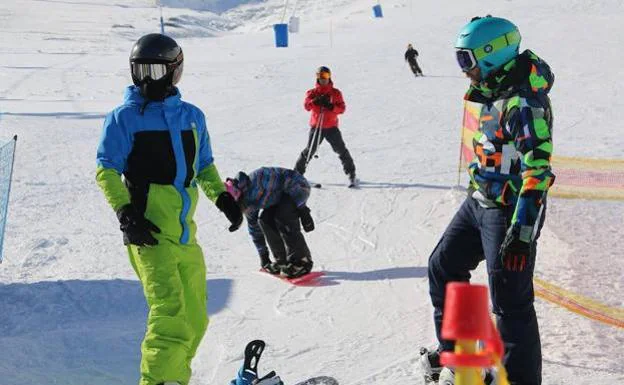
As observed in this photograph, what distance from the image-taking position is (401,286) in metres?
7.16

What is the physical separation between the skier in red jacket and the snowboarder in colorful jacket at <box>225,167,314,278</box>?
392cm

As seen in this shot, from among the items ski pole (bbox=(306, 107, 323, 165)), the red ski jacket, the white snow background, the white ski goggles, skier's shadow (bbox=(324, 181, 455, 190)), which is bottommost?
skier's shadow (bbox=(324, 181, 455, 190))

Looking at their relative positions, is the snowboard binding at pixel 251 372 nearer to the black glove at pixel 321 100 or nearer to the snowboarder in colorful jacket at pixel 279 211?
the snowboarder in colorful jacket at pixel 279 211

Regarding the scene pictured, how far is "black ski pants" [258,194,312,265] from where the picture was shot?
7.41 metres

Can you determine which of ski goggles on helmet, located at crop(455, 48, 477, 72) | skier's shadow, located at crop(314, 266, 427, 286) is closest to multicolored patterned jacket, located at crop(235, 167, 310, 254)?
skier's shadow, located at crop(314, 266, 427, 286)

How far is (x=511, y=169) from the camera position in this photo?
416 centimetres

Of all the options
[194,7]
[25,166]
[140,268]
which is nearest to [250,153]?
[25,166]

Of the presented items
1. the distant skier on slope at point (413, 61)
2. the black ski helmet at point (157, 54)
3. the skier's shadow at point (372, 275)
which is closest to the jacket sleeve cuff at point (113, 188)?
the black ski helmet at point (157, 54)

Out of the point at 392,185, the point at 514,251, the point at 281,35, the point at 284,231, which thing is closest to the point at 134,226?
the point at 514,251

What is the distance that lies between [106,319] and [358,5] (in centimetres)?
5385

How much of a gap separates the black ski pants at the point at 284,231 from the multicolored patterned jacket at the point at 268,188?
0.07 metres

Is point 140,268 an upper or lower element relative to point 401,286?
upper

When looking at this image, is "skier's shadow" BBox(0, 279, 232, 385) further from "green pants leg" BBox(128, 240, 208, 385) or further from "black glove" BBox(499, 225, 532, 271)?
"black glove" BBox(499, 225, 532, 271)

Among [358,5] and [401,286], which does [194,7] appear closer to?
[358,5]
